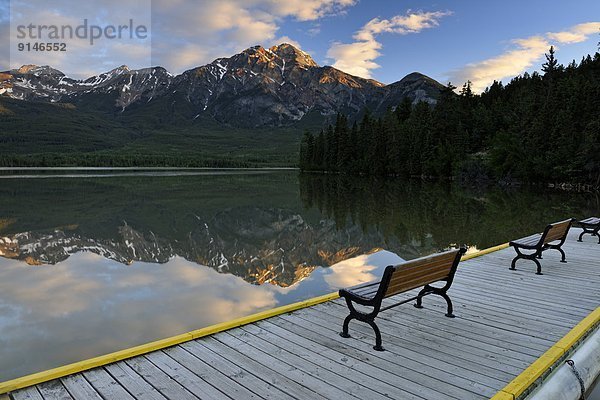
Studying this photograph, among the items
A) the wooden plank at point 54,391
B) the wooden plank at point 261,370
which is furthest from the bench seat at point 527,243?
the wooden plank at point 54,391

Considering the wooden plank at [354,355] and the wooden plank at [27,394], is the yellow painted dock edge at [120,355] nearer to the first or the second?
the wooden plank at [27,394]

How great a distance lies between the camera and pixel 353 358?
4949mm

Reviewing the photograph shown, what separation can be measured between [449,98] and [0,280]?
84.0 metres

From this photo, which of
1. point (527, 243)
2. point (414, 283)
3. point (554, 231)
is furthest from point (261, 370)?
point (554, 231)

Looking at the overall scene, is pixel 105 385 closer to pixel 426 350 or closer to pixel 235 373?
pixel 235 373

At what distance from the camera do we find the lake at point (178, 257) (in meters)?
7.90

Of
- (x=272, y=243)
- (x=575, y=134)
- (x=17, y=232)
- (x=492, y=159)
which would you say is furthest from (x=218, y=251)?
(x=492, y=159)

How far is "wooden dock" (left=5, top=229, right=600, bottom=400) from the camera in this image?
13.6 ft

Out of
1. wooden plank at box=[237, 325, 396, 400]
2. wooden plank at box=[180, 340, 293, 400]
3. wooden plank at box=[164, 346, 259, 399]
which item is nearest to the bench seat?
wooden plank at box=[237, 325, 396, 400]

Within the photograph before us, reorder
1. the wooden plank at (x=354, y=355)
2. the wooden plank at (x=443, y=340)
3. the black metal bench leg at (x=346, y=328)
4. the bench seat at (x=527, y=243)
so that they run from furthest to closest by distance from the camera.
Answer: the bench seat at (x=527, y=243), the black metal bench leg at (x=346, y=328), the wooden plank at (x=443, y=340), the wooden plank at (x=354, y=355)

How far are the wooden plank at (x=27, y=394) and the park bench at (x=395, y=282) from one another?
3.49 metres

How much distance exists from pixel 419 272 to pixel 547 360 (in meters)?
1.70

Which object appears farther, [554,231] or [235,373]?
[554,231]

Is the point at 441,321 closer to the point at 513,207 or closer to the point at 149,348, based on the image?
the point at 149,348
